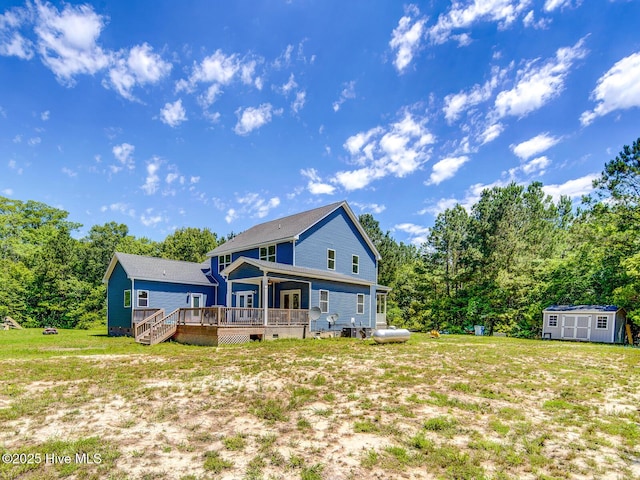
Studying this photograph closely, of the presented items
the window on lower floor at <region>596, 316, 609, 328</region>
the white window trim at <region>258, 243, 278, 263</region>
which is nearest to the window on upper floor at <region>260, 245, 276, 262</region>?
the white window trim at <region>258, 243, 278, 263</region>

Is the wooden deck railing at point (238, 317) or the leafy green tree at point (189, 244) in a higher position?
the leafy green tree at point (189, 244)

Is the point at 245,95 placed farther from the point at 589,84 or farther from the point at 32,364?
the point at 589,84

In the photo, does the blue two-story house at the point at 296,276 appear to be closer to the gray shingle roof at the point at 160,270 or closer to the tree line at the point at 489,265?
the gray shingle roof at the point at 160,270

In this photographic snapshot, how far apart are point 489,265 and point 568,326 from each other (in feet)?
23.3

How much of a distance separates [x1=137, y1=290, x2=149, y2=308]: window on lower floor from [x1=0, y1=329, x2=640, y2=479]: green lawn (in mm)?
11730

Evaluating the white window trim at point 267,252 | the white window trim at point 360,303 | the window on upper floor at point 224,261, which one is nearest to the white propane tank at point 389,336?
the white window trim at point 360,303

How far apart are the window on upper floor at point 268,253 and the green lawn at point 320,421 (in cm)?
1226

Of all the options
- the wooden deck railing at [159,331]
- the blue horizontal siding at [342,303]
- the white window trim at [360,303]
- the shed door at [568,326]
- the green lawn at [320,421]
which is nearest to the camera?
the green lawn at [320,421]

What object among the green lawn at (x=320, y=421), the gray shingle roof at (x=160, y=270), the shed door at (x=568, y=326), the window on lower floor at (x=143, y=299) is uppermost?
the gray shingle roof at (x=160, y=270)

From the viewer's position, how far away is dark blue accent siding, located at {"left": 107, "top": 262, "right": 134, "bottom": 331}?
71.5ft

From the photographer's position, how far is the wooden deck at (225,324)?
48.5ft

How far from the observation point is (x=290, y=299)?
19.8 metres

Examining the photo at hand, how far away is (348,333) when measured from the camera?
784 inches

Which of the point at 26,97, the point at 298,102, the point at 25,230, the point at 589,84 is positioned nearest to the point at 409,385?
the point at 298,102
